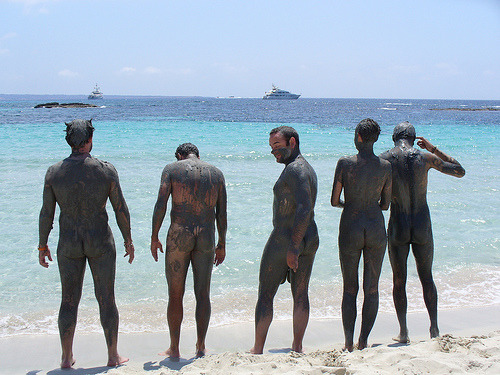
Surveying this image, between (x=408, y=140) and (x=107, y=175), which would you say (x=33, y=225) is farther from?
(x=408, y=140)

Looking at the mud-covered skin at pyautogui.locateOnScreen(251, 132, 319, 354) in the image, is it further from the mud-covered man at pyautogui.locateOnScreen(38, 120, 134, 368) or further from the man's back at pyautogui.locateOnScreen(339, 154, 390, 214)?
the mud-covered man at pyautogui.locateOnScreen(38, 120, 134, 368)

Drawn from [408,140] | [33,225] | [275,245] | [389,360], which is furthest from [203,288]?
[33,225]

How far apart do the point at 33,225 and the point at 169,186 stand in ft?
18.6

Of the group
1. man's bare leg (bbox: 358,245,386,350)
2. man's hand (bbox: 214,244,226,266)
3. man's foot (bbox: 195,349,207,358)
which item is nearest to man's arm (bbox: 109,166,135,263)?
man's hand (bbox: 214,244,226,266)

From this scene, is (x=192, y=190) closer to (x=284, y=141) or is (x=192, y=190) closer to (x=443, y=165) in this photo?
(x=284, y=141)

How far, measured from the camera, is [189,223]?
377 centimetres

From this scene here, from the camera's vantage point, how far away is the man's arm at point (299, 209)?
3619 mm

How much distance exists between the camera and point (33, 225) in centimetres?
837

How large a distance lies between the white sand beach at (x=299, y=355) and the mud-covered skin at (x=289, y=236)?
0.44m

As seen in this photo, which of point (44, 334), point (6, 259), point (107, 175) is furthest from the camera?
point (6, 259)

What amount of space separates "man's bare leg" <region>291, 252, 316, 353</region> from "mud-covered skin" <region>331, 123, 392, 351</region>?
13.3 inches

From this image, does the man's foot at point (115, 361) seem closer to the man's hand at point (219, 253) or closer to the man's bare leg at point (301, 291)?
the man's hand at point (219, 253)

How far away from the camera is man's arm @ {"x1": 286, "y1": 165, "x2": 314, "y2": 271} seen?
11.9 ft

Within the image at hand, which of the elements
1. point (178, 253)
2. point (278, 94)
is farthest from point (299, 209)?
point (278, 94)
